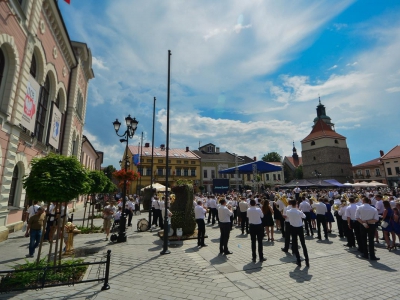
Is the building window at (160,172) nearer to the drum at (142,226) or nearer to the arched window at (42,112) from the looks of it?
the arched window at (42,112)

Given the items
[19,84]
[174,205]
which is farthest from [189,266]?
[19,84]

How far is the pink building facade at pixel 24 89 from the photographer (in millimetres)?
11289

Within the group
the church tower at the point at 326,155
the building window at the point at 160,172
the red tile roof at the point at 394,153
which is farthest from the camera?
the church tower at the point at 326,155

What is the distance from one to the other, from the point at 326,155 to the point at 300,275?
70687 mm

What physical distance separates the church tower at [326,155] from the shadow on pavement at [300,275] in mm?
67506

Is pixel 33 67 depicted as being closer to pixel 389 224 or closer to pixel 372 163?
pixel 389 224

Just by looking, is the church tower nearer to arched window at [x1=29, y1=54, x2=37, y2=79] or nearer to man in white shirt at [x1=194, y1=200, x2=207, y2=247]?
man in white shirt at [x1=194, y1=200, x2=207, y2=247]

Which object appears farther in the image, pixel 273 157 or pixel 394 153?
pixel 273 157

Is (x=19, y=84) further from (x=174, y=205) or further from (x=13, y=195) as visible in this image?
(x=174, y=205)

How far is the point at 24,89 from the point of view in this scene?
12523 mm

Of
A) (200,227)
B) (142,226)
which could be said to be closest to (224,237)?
(200,227)

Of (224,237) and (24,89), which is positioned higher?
(24,89)

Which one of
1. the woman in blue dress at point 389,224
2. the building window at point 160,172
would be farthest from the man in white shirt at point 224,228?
the building window at point 160,172

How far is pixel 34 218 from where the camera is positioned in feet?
26.9
